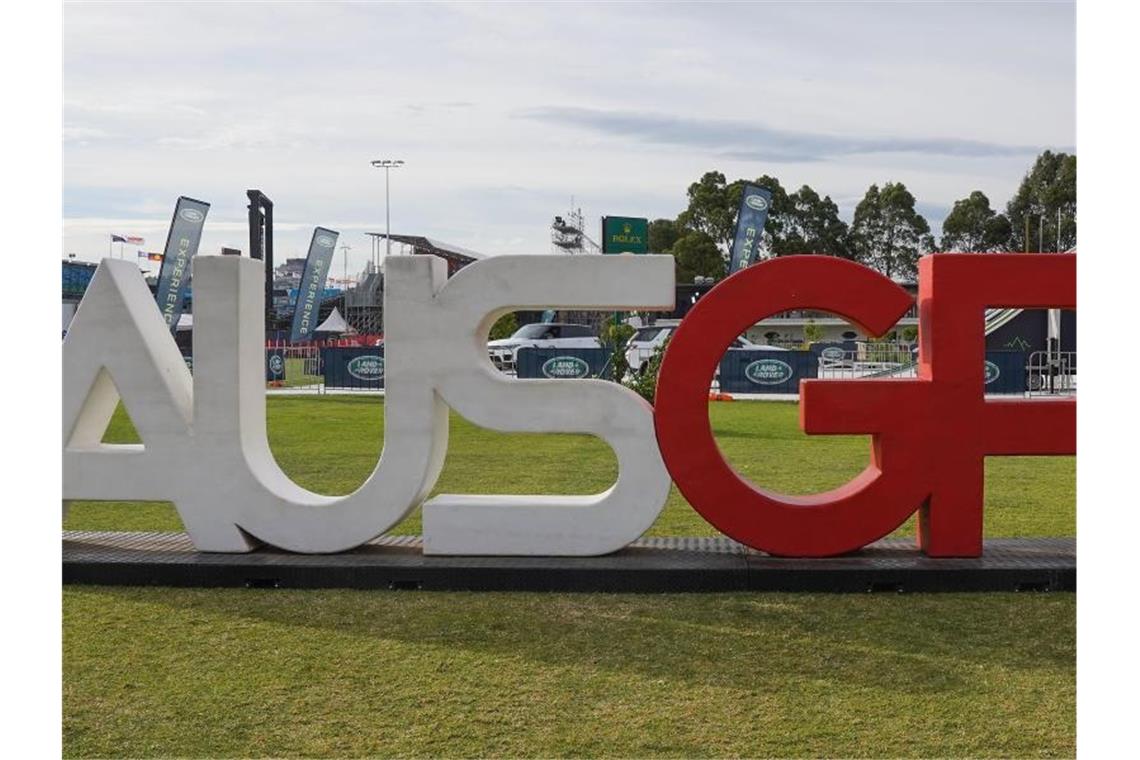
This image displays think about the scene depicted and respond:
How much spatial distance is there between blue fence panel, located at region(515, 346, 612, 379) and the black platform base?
62.9 feet

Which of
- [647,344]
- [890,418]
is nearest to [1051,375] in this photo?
[647,344]

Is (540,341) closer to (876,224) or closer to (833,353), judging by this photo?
(833,353)

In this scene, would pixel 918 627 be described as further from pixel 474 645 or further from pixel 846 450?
pixel 846 450

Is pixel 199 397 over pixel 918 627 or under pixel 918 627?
over

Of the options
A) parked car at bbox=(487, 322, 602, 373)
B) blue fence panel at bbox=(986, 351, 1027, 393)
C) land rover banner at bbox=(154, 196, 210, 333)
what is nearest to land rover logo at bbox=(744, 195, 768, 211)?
parked car at bbox=(487, 322, 602, 373)

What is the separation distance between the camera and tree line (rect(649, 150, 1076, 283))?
66812 mm

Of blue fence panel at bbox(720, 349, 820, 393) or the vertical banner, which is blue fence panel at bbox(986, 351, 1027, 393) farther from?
the vertical banner

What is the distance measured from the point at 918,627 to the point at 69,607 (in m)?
4.75

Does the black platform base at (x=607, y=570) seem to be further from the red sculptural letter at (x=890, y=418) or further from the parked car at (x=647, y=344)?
the parked car at (x=647, y=344)

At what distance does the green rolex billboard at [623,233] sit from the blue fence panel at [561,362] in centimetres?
261

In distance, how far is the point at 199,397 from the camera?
779 cm

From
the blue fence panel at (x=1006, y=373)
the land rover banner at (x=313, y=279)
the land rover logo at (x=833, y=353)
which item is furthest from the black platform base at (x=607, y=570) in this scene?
the land rover banner at (x=313, y=279)

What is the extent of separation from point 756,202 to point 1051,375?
427 inches

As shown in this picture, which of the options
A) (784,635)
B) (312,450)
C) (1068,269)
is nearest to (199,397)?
(784,635)
